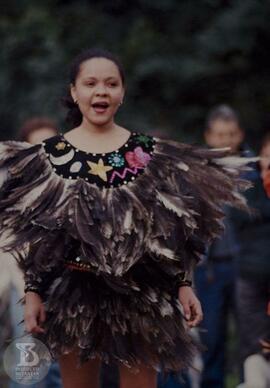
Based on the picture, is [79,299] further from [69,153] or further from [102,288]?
[69,153]

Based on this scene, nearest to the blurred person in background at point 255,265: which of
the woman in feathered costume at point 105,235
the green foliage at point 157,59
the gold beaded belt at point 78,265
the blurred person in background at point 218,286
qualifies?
the blurred person in background at point 218,286

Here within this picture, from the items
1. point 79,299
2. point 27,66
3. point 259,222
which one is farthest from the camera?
point 27,66

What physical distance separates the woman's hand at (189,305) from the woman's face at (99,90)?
0.83 metres

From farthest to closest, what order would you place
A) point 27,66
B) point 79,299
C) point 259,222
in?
point 27,66 → point 259,222 → point 79,299

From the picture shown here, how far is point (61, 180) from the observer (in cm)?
722

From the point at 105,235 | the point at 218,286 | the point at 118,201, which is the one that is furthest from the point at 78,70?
the point at 218,286

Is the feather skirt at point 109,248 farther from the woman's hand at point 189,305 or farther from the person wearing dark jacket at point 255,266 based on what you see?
the person wearing dark jacket at point 255,266

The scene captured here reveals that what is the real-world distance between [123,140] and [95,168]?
0.70ft

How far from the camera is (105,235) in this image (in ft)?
23.2

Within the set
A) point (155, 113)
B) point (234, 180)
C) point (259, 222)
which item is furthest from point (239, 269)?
point (155, 113)

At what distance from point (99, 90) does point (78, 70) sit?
18 cm

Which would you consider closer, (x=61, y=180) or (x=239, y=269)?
(x=61, y=180)

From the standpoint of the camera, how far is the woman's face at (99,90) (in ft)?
23.8

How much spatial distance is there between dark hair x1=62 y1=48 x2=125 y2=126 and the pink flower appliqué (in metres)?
0.34
